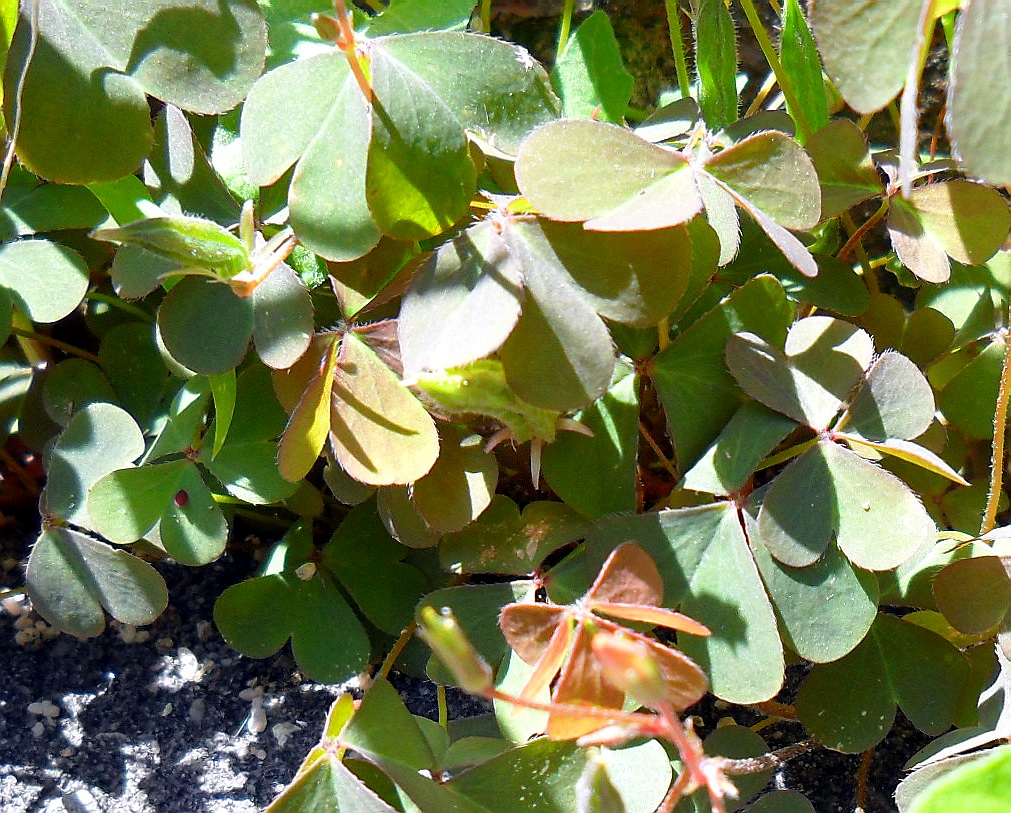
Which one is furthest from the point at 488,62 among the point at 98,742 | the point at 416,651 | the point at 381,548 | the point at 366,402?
the point at 98,742

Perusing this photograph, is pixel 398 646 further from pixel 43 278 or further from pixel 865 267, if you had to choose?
pixel 865 267

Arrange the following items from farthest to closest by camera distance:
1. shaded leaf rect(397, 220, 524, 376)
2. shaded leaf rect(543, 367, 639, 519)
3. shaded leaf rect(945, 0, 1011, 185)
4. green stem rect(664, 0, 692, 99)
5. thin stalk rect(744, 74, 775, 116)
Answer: thin stalk rect(744, 74, 775, 116)
green stem rect(664, 0, 692, 99)
shaded leaf rect(543, 367, 639, 519)
shaded leaf rect(397, 220, 524, 376)
shaded leaf rect(945, 0, 1011, 185)

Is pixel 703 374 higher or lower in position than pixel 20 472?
higher

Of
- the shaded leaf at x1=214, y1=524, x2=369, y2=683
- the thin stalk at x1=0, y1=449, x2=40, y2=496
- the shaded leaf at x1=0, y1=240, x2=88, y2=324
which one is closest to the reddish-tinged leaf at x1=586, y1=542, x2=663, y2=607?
the shaded leaf at x1=214, y1=524, x2=369, y2=683

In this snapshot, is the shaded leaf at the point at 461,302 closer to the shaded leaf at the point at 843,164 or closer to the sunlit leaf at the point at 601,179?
the sunlit leaf at the point at 601,179

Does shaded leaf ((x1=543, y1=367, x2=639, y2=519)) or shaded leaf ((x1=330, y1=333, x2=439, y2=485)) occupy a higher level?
shaded leaf ((x1=330, y1=333, x2=439, y2=485))

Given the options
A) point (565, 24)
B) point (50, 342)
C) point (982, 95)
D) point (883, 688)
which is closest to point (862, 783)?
point (883, 688)

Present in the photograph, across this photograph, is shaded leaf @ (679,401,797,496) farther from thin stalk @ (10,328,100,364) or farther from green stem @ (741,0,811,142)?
thin stalk @ (10,328,100,364)
